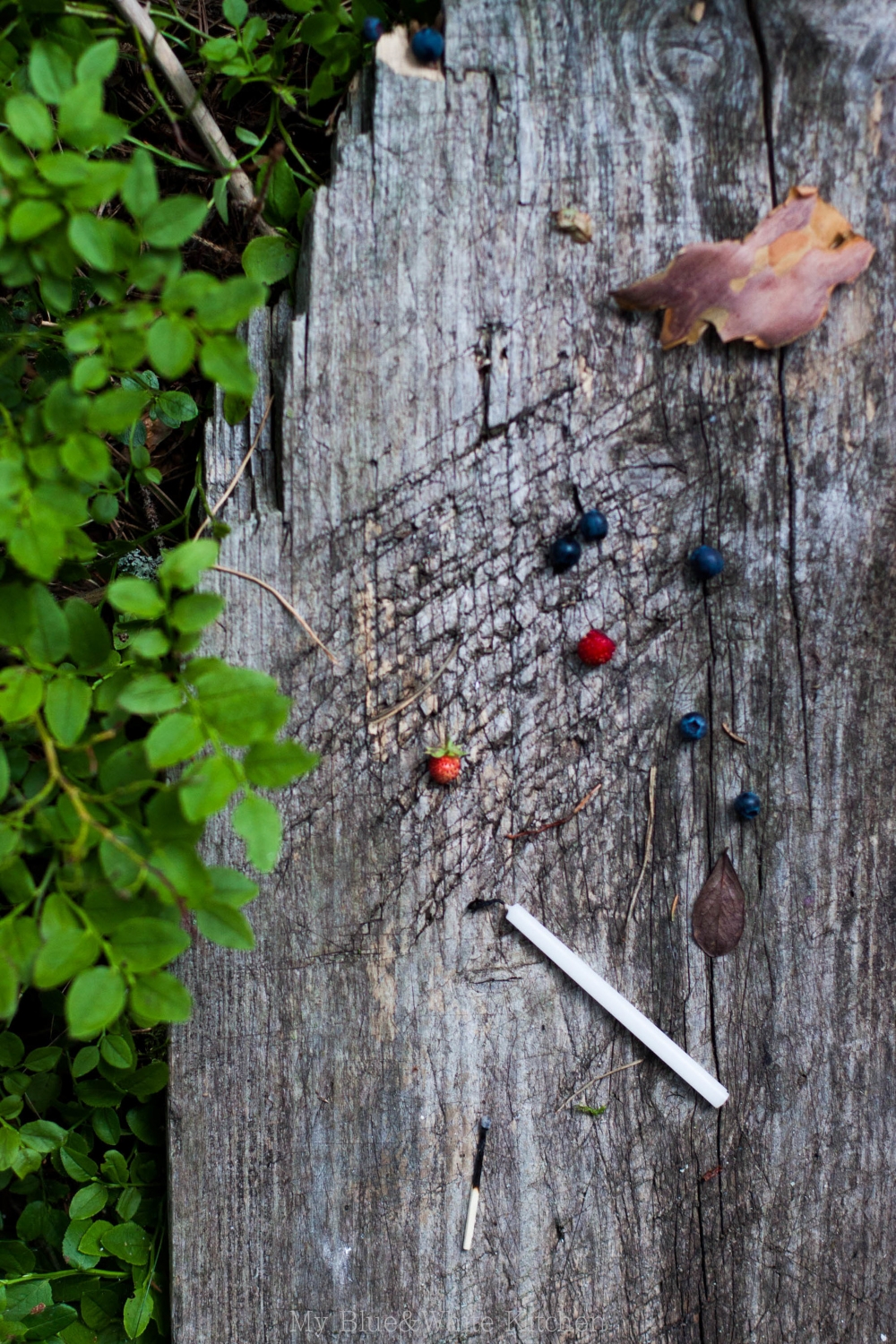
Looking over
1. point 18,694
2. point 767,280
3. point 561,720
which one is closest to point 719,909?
point 561,720

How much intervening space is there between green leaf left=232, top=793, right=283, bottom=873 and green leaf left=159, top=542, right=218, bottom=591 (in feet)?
1.00

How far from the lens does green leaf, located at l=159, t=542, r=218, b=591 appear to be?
3.79 feet

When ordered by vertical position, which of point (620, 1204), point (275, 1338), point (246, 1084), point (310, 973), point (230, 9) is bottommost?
point (275, 1338)

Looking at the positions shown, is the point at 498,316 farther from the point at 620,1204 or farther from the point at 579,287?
the point at 620,1204

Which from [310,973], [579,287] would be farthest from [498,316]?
[310,973]

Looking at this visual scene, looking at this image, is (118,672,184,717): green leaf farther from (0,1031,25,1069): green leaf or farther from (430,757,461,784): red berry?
(0,1031,25,1069): green leaf

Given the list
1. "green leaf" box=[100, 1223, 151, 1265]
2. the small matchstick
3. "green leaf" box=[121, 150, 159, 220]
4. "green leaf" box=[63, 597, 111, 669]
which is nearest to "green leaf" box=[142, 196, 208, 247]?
"green leaf" box=[121, 150, 159, 220]

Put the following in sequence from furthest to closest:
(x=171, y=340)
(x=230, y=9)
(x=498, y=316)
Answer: (x=498, y=316), (x=230, y=9), (x=171, y=340)

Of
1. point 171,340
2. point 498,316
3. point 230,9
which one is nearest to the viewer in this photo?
point 171,340

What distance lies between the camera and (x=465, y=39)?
155 centimetres

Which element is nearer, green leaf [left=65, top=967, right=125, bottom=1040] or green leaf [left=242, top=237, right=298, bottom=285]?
green leaf [left=65, top=967, right=125, bottom=1040]

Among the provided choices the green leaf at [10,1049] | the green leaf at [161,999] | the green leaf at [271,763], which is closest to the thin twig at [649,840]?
the green leaf at [271,763]

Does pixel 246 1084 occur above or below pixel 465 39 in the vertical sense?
below

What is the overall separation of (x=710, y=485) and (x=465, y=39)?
36.5 inches
